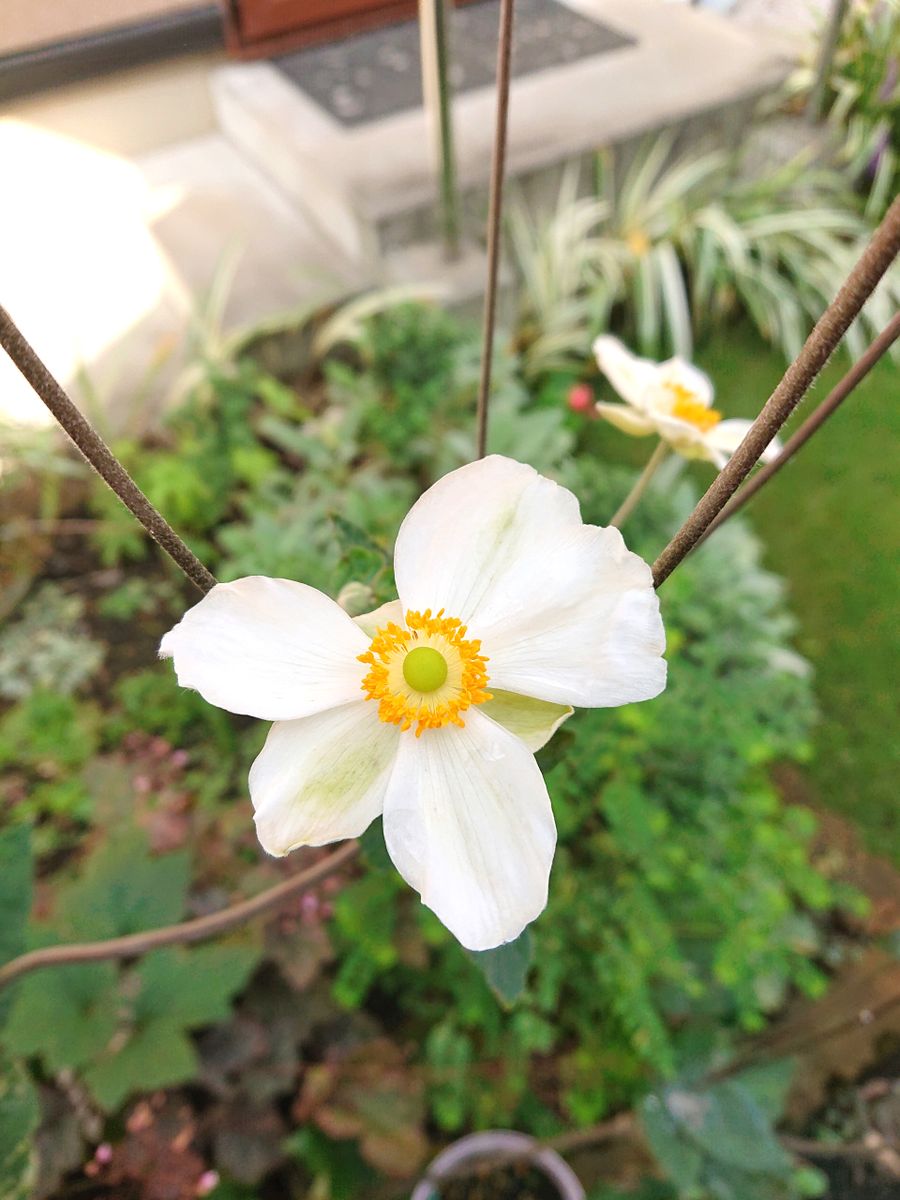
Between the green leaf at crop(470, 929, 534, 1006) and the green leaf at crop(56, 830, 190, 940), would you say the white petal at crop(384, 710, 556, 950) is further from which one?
the green leaf at crop(56, 830, 190, 940)

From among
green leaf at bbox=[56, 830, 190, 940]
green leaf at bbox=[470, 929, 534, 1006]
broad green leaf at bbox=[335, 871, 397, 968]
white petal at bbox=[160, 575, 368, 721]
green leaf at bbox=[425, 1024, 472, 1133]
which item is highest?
white petal at bbox=[160, 575, 368, 721]

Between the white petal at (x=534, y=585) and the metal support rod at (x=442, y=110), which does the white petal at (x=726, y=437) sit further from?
the metal support rod at (x=442, y=110)

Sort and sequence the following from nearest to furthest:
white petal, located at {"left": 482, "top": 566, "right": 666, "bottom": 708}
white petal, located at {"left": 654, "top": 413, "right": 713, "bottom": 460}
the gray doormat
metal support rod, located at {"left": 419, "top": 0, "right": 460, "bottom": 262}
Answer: white petal, located at {"left": 482, "top": 566, "right": 666, "bottom": 708}, white petal, located at {"left": 654, "top": 413, "right": 713, "bottom": 460}, metal support rod, located at {"left": 419, "top": 0, "right": 460, "bottom": 262}, the gray doormat

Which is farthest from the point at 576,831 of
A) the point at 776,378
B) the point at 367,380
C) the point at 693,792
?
the point at 776,378

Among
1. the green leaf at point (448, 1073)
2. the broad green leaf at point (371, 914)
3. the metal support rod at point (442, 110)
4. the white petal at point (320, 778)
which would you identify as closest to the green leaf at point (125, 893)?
the broad green leaf at point (371, 914)

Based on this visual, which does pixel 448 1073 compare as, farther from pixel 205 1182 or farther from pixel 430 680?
pixel 430 680

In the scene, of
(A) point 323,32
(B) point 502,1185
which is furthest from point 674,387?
(A) point 323,32

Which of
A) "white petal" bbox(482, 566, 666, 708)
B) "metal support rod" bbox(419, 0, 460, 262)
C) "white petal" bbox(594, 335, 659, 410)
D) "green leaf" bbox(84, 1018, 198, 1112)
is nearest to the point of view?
"white petal" bbox(482, 566, 666, 708)

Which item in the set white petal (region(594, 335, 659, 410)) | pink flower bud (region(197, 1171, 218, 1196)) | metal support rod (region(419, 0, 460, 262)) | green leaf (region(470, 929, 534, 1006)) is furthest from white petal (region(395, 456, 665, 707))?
metal support rod (region(419, 0, 460, 262))
